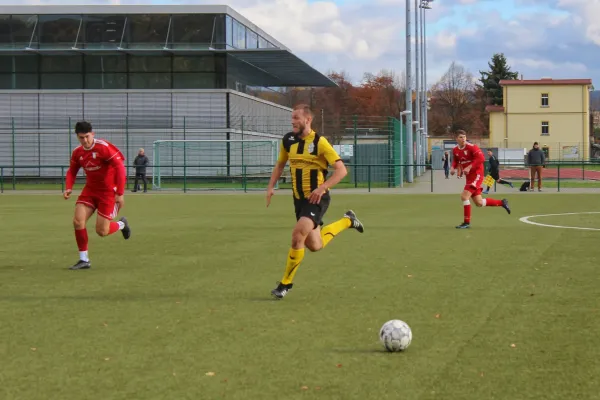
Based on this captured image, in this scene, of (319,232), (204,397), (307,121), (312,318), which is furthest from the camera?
(319,232)

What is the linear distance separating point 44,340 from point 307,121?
340cm

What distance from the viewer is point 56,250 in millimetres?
13336

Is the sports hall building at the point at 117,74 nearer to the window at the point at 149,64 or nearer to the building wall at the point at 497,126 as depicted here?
the window at the point at 149,64

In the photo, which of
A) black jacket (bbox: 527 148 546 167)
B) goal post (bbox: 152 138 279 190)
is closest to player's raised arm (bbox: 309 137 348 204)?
black jacket (bbox: 527 148 546 167)

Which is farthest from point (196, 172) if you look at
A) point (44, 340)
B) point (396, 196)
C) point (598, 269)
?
point (44, 340)

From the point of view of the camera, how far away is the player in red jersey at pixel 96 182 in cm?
1116

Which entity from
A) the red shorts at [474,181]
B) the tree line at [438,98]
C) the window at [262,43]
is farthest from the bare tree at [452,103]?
→ the red shorts at [474,181]

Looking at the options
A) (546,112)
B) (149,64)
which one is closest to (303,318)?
(149,64)

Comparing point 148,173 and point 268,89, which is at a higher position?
point 268,89

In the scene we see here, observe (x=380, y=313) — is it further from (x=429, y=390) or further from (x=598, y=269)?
(x=598, y=269)

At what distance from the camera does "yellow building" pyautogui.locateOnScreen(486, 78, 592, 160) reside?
86.5 metres

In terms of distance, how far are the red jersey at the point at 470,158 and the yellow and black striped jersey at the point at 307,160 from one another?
8940 mm

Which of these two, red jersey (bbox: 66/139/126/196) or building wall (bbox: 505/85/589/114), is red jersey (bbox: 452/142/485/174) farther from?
building wall (bbox: 505/85/589/114)

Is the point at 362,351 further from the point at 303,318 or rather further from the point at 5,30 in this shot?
the point at 5,30
